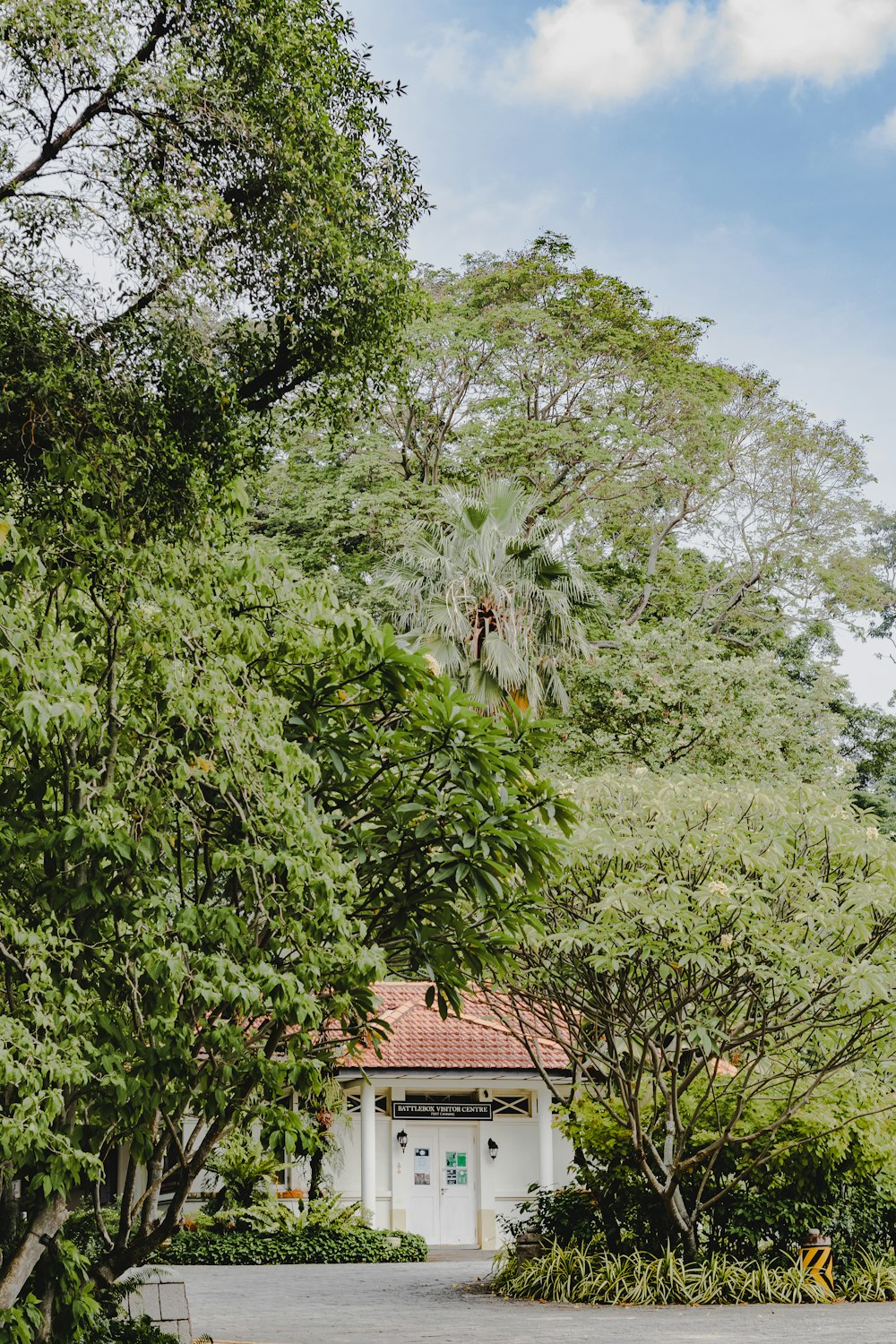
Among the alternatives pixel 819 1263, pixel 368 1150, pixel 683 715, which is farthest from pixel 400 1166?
pixel 819 1263

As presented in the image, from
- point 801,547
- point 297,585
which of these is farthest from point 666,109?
point 801,547

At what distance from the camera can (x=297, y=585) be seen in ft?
22.4

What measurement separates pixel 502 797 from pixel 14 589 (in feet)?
8.49

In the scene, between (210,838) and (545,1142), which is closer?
(210,838)

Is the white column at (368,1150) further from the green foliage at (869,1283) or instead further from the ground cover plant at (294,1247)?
the green foliage at (869,1283)

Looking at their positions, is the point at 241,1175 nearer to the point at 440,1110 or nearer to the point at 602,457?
the point at 440,1110

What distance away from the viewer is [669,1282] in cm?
1276

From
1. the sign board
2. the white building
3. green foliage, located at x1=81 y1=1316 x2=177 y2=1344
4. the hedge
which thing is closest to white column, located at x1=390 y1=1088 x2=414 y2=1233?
the white building

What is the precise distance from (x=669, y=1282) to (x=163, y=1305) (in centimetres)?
575

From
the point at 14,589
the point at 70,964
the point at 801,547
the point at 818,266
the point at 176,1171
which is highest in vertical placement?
the point at 801,547

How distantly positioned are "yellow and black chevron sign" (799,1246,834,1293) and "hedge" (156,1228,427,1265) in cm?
874

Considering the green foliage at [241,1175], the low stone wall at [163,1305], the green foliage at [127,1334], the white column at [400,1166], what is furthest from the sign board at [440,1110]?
the green foliage at [127,1334]

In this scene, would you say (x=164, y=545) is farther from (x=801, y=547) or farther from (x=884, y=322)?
(x=801, y=547)

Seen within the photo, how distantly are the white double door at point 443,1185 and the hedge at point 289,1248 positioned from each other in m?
2.71
